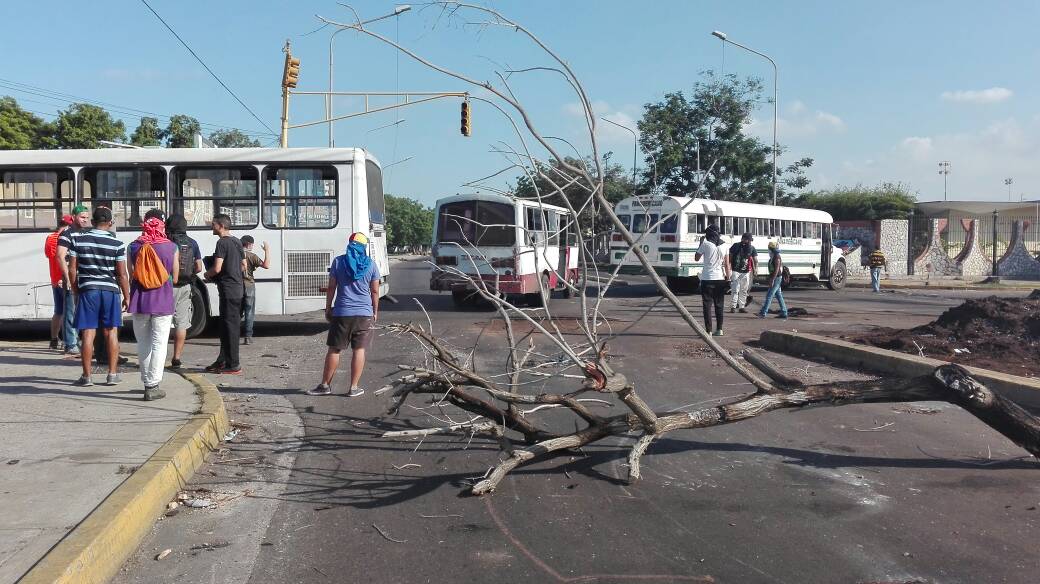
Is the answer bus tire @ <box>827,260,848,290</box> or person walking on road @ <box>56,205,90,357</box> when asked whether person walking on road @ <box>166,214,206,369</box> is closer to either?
person walking on road @ <box>56,205,90,357</box>

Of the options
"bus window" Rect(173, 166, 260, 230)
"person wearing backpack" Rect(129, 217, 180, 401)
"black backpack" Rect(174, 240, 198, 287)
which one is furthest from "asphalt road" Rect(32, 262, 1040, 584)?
"bus window" Rect(173, 166, 260, 230)

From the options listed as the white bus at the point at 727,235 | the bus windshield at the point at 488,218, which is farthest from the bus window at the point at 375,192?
the white bus at the point at 727,235

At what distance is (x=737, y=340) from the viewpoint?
12641mm

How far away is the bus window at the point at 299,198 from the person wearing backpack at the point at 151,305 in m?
5.25

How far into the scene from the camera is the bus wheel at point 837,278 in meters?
28.8

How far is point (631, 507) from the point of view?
4812mm

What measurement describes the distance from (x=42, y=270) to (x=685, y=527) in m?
11.6

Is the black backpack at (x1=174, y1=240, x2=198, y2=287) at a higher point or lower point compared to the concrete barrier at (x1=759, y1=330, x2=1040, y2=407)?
higher

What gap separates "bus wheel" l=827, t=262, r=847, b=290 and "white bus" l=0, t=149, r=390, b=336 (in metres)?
21.0

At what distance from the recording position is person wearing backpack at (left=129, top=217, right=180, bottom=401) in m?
7.11

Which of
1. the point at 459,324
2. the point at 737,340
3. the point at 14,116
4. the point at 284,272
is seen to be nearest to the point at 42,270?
the point at 284,272

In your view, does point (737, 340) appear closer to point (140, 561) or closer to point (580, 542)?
point (580, 542)

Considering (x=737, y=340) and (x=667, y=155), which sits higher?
(x=667, y=155)

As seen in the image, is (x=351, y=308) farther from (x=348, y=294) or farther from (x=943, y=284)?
(x=943, y=284)
